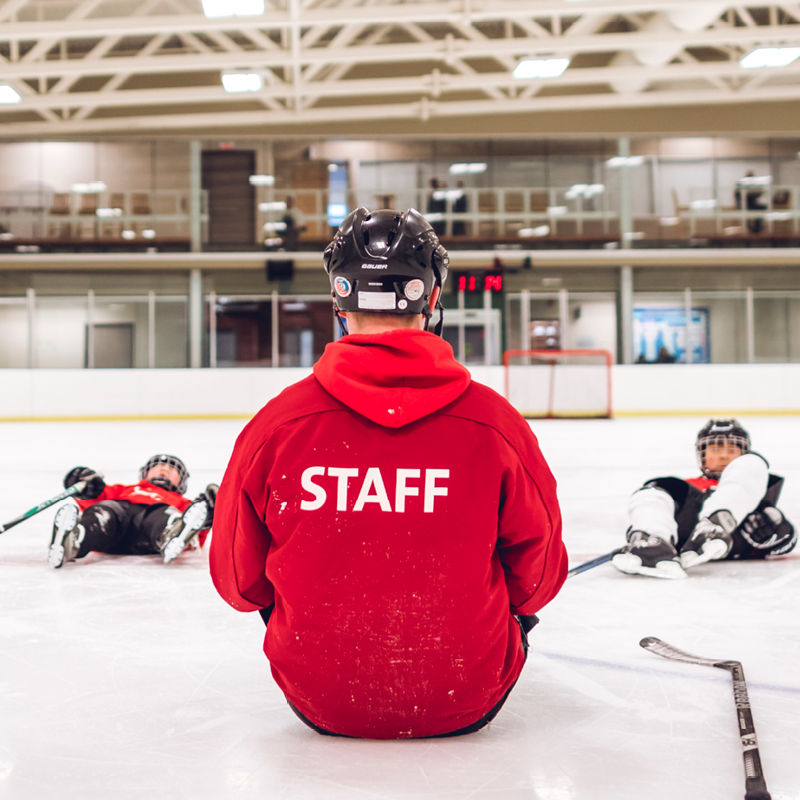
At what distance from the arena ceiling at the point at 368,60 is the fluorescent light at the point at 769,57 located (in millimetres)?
181

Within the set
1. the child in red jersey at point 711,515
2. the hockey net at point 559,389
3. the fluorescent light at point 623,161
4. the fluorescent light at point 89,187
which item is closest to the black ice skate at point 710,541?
the child in red jersey at point 711,515

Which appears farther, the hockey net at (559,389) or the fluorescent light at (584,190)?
the fluorescent light at (584,190)

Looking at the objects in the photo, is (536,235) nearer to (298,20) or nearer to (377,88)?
(377,88)

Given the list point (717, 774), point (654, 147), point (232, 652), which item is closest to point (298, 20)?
point (654, 147)

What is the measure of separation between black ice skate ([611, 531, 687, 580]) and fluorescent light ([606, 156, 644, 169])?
16.2 metres

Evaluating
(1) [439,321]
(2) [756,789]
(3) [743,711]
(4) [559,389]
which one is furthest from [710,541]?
(4) [559,389]

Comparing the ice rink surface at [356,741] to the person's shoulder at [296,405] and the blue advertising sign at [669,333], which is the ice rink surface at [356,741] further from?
the blue advertising sign at [669,333]

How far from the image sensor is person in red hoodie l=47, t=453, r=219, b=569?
3.25 m

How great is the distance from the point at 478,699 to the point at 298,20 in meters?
12.2

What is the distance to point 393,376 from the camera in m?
1.31

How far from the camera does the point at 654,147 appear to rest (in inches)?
704

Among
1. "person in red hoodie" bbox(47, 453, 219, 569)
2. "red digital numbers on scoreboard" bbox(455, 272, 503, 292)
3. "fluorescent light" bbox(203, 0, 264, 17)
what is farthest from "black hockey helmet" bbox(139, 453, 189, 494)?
"red digital numbers on scoreboard" bbox(455, 272, 503, 292)

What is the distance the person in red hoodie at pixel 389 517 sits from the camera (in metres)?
1.31

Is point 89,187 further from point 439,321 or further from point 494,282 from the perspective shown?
point 439,321
